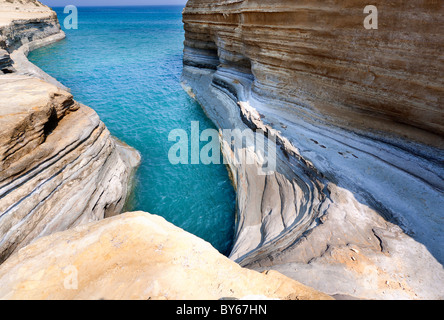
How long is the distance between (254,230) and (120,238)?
3847mm

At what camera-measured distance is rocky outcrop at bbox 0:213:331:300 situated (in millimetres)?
2990

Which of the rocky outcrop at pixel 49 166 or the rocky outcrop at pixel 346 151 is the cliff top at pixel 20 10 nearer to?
the rocky outcrop at pixel 49 166

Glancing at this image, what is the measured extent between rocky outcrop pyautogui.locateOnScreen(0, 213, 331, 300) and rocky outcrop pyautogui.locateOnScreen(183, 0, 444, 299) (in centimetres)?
127

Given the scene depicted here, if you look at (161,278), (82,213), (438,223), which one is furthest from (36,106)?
(438,223)

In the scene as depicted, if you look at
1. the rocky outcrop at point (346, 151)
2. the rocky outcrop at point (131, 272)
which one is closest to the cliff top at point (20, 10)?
the rocky outcrop at point (346, 151)

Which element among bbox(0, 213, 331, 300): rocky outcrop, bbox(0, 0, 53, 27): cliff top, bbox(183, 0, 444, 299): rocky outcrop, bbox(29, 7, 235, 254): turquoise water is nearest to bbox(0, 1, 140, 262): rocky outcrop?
bbox(29, 7, 235, 254): turquoise water

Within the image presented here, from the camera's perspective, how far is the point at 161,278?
310 centimetres

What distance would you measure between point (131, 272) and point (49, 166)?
4367 mm

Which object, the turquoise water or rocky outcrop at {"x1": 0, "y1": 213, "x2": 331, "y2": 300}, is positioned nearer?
rocky outcrop at {"x1": 0, "y1": 213, "x2": 331, "y2": 300}

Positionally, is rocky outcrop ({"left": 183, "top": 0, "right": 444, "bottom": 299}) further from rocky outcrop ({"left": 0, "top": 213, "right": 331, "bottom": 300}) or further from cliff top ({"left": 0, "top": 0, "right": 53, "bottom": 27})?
cliff top ({"left": 0, "top": 0, "right": 53, "bottom": 27})

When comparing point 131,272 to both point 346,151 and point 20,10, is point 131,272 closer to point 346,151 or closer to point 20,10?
point 346,151

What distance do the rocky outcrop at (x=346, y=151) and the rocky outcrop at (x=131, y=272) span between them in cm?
127

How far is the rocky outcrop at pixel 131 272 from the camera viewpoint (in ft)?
9.81
